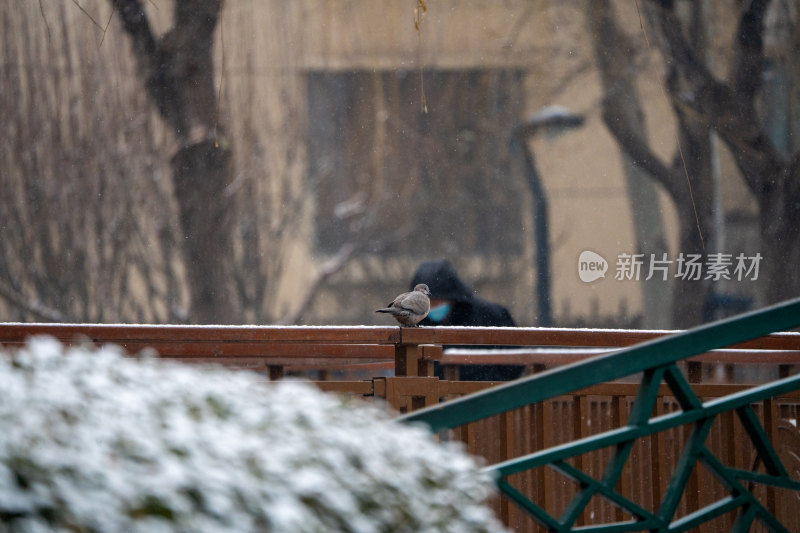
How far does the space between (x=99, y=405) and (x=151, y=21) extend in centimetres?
645

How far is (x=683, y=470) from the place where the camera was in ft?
6.15

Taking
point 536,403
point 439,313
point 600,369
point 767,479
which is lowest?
point 439,313

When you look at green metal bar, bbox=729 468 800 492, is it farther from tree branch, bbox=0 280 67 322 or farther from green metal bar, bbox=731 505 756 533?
tree branch, bbox=0 280 67 322

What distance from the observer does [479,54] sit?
7055 mm

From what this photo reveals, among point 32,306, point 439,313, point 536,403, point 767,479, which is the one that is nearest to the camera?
point 767,479

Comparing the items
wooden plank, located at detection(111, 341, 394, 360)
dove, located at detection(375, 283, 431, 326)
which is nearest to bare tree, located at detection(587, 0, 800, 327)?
dove, located at detection(375, 283, 431, 326)

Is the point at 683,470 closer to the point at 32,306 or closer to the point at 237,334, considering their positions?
the point at 237,334

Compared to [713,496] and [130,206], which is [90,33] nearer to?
[130,206]

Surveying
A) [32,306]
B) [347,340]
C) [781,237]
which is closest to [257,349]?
[347,340]

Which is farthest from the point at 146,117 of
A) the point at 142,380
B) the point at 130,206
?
the point at 142,380

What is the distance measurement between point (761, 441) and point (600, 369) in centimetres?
42

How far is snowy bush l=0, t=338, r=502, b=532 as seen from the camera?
1.03 metres

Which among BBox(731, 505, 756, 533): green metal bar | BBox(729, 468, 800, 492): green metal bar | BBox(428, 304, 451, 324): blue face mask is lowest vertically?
BBox(428, 304, 451, 324): blue face mask

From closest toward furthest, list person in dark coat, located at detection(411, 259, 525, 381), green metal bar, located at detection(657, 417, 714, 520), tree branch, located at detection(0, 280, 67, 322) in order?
green metal bar, located at detection(657, 417, 714, 520) → person in dark coat, located at detection(411, 259, 525, 381) → tree branch, located at detection(0, 280, 67, 322)
